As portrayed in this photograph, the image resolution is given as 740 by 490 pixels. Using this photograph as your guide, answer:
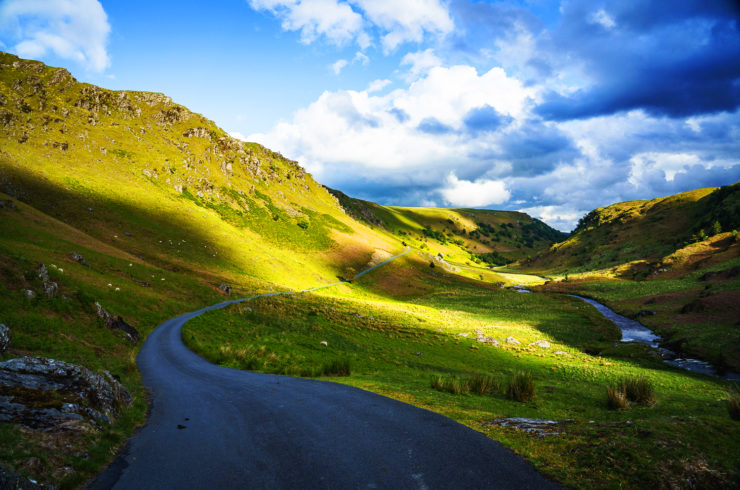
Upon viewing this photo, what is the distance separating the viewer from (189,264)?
59656mm

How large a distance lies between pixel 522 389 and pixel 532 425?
25.8ft

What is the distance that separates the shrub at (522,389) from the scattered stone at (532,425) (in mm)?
6569

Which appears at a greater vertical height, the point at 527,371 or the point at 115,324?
the point at 115,324

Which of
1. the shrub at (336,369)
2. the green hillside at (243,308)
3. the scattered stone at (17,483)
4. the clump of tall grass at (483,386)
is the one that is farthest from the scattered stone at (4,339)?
the clump of tall grass at (483,386)

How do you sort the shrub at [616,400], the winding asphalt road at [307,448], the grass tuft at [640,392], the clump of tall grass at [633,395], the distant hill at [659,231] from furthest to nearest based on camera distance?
1. the distant hill at [659,231]
2. the grass tuft at [640,392]
3. the clump of tall grass at [633,395]
4. the shrub at [616,400]
5. the winding asphalt road at [307,448]

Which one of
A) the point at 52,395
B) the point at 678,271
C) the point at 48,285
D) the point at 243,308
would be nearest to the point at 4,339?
the point at 52,395

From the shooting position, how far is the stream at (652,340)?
31.6 meters

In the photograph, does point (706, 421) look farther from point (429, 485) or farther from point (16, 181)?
point (16, 181)

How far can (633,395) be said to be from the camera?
53.9ft

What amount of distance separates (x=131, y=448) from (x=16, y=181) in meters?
73.0

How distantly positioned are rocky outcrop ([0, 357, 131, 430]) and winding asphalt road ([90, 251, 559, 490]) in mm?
1655

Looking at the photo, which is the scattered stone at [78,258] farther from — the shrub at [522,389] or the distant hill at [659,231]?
the distant hill at [659,231]

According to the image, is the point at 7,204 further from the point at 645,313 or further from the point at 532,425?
the point at 645,313

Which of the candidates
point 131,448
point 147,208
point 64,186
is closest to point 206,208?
point 147,208
